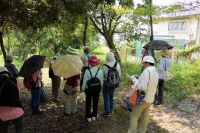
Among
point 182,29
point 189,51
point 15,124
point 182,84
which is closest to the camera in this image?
point 15,124

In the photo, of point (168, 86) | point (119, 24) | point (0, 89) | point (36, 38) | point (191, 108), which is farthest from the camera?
point (36, 38)

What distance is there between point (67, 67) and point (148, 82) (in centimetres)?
240

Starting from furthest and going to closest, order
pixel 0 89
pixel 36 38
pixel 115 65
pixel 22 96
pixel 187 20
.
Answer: pixel 187 20, pixel 36 38, pixel 22 96, pixel 115 65, pixel 0 89

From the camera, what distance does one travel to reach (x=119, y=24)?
19031 millimetres

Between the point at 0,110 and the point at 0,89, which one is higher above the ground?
the point at 0,89

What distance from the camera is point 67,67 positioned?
324 inches

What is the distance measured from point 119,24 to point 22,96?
9339mm

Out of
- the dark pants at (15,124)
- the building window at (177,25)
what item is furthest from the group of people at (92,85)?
the building window at (177,25)

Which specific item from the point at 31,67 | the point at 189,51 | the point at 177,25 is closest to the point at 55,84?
the point at 31,67

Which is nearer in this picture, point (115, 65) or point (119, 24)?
point (115, 65)

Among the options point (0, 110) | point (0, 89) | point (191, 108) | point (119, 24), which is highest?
point (119, 24)

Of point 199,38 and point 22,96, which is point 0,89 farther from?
point 199,38

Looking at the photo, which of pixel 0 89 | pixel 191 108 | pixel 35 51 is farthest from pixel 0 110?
pixel 35 51

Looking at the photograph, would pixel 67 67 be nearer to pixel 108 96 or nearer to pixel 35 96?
pixel 35 96
